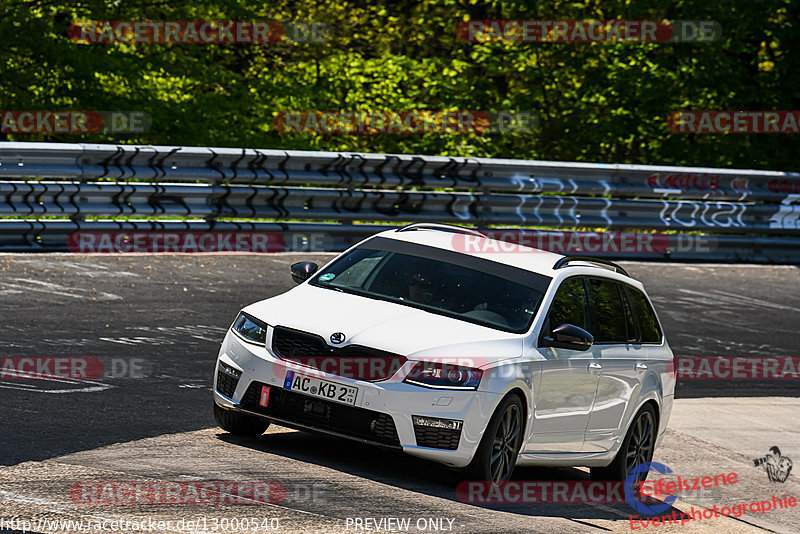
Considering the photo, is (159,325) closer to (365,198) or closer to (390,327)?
(390,327)

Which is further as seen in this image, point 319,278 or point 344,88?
point 344,88

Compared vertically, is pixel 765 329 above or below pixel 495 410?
below

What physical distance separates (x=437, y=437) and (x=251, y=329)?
1422 mm

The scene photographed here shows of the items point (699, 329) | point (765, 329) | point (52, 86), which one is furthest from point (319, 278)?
point (52, 86)

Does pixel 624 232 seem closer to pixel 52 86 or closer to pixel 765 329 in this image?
pixel 765 329

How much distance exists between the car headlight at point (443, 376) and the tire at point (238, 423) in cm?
123

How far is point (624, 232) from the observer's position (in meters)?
19.7

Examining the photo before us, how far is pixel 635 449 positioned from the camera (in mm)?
9516

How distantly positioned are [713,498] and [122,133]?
1470 centimetres

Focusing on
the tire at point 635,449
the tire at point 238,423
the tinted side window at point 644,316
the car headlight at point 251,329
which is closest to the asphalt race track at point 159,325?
the tire at point 238,423

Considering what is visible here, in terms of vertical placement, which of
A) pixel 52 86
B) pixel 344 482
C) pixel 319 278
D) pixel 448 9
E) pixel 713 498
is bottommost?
pixel 713 498

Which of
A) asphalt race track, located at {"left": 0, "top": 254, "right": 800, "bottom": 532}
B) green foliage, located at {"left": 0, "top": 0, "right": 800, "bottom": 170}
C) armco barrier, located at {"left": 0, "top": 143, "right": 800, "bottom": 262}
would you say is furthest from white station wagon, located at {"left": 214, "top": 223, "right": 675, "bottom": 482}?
green foliage, located at {"left": 0, "top": 0, "right": 800, "bottom": 170}

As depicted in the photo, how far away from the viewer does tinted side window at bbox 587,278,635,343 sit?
9062 mm

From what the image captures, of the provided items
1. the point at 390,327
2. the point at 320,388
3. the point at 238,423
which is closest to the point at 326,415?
the point at 320,388
